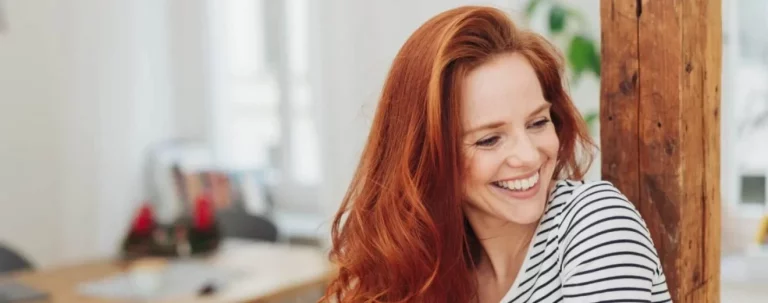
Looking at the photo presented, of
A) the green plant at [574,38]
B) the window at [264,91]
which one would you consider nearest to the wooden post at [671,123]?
the green plant at [574,38]

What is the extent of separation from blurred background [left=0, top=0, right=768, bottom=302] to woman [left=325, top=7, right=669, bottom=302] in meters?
1.87

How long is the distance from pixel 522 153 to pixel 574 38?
5.12 feet

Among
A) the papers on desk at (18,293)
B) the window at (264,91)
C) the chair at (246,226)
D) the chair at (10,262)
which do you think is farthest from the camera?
the window at (264,91)

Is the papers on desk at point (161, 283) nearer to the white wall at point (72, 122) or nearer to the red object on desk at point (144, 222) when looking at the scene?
the red object on desk at point (144, 222)

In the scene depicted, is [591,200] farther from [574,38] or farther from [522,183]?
[574,38]

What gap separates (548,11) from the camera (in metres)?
2.73

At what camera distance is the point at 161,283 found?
8.61 feet

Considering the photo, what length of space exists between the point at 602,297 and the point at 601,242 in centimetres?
7

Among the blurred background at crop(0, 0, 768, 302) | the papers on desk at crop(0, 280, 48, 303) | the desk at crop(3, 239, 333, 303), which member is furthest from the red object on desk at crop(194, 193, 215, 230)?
the papers on desk at crop(0, 280, 48, 303)

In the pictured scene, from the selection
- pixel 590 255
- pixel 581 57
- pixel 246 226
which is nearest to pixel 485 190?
pixel 590 255

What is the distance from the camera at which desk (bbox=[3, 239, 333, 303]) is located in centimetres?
251

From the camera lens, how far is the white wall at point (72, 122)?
3.64m

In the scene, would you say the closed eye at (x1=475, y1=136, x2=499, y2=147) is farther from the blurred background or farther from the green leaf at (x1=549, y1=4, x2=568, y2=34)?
the blurred background

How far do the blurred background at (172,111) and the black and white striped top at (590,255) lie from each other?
6.45 feet
